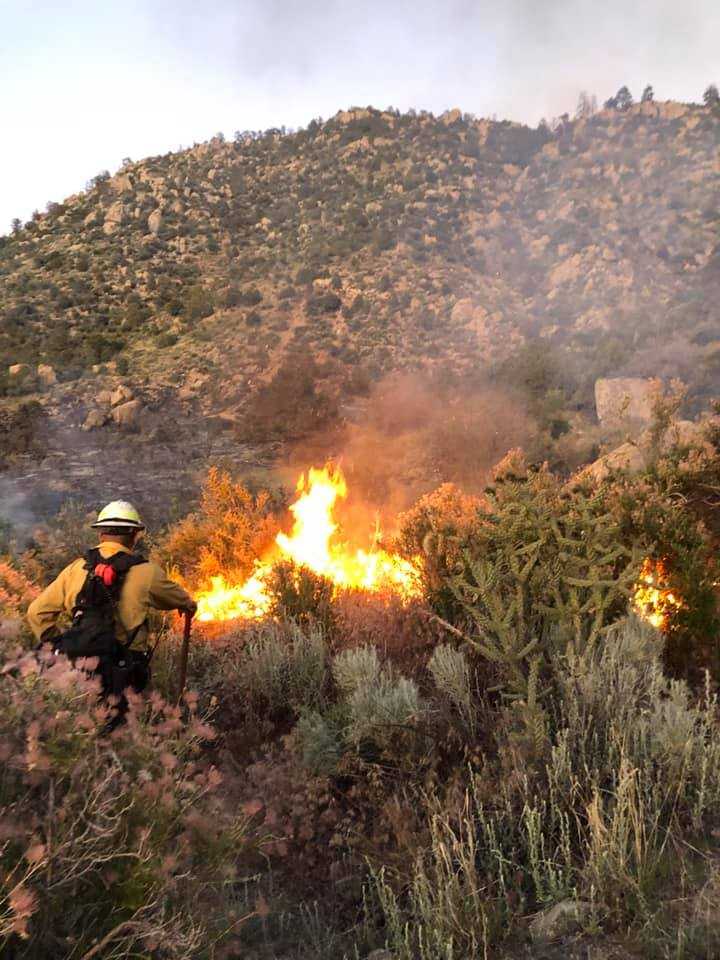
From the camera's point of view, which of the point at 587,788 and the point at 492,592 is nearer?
the point at 587,788

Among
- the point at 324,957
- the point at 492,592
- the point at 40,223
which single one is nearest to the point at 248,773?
the point at 324,957

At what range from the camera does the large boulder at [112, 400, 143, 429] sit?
18.8 m

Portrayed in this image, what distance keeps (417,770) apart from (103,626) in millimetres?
1969

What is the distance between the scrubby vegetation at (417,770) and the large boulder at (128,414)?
13.1 metres

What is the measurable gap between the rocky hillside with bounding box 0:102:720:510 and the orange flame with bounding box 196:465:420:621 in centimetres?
1000

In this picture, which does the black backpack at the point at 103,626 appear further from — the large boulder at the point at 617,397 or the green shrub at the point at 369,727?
the large boulder at the point at 617,397

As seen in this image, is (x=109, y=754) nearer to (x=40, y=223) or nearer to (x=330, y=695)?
(x=330, y=695)

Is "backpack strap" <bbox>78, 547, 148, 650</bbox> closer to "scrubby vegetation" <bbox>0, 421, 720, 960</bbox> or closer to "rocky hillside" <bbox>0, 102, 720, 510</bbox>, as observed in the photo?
"scrubby vegetation" <bbox>0, 421, 720, 960</bbox>

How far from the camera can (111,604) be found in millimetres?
4062

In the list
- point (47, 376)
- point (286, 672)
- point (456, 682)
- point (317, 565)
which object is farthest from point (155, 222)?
point (456, 682)

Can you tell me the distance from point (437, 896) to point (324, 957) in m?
0.54

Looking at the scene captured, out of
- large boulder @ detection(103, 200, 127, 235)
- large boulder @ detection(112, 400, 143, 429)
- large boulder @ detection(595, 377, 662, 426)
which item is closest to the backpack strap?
large boulder @ detection(595, 377, 662, 426)

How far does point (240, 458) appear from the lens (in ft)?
54.0

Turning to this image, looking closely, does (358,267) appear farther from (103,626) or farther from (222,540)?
(103,626)
